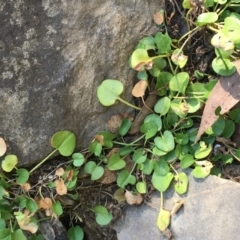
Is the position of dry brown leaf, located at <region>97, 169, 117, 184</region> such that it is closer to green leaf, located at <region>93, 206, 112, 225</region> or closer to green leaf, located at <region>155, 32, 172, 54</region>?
green leaf, located at <region>93, 206, 112, 225</region>

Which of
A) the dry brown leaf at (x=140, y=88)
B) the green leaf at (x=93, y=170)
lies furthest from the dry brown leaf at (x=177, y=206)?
the dry brown leaf at (x=140, y=88)

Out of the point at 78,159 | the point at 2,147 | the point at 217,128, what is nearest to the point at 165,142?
the point at 217,128

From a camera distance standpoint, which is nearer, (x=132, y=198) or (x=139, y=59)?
(x=139, y=59)

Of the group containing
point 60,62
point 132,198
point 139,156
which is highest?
point 60,62

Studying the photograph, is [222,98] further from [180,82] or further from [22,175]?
[22,175]

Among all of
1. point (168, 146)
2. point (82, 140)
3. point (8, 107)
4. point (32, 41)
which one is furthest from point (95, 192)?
point (32, 41)

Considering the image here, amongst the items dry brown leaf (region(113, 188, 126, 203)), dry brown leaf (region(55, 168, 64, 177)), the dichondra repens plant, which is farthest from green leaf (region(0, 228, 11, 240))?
dry brown leaf (region(113, 188, 126, 203))
